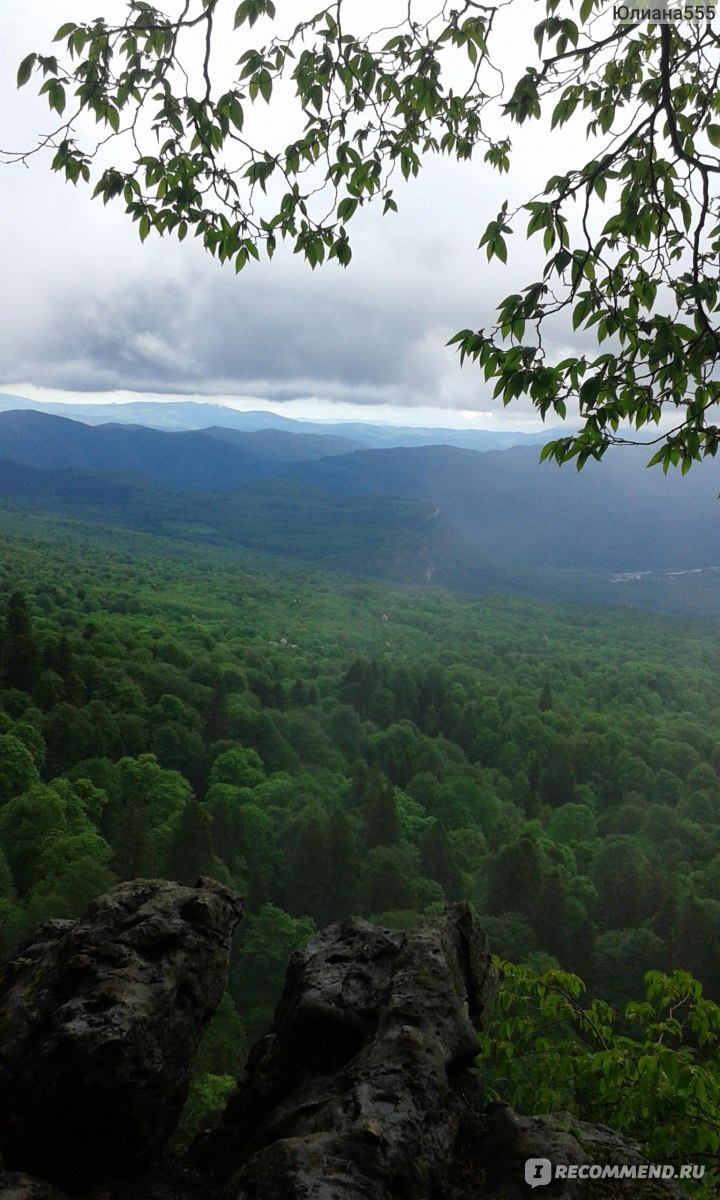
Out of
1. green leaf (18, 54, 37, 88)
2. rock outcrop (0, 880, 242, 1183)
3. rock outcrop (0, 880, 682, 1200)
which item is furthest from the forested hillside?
green leaf (18, 54, 37, 88)

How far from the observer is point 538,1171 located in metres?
4.17

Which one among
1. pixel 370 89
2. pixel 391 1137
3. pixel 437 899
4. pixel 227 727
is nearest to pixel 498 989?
pixel 391 1137

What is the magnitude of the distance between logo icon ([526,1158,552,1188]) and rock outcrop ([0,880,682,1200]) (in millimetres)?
41

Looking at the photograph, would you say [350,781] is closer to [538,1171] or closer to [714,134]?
[538,1171]

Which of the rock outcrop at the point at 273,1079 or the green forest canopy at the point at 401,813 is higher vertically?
the rock outcrop at the point at 273,1079

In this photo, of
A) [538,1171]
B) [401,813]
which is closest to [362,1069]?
[538,1171]

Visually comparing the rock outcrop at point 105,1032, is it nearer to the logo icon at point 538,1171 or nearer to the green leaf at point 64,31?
the logo icon at point 538,1171

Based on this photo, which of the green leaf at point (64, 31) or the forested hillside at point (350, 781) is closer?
the green leaf at point (64, 31)

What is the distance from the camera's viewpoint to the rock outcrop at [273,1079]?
399cm

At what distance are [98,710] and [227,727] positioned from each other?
1148cm

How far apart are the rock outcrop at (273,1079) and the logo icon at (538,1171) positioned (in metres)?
0.04

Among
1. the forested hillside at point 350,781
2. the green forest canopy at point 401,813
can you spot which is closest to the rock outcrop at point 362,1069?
the green forest canopy at point 401,813

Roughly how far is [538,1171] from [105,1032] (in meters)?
2.92

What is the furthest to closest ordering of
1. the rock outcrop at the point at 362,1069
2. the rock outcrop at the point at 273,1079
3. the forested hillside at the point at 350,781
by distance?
the forested hillside at the point at 350,781 → the rock outcrop at the point at 273,1079 → the rock outcrop at the point at 362,1069
